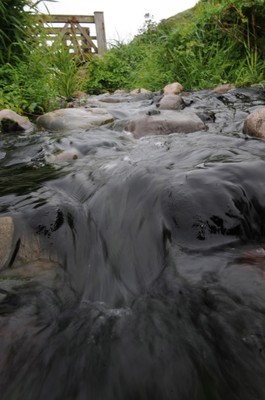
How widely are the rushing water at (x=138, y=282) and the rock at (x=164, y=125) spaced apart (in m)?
0.89

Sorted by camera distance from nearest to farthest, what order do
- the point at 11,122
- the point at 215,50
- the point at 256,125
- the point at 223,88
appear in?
1. the point at 256,125
2. the point at 11,122
3. the point at 223,88
4. the point at 215,50

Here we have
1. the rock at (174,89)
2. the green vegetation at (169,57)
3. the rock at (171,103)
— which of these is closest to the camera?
the green vegetation at (169,57)

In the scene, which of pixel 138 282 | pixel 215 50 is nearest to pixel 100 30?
pixel 215 50

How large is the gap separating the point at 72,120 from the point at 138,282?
2.78 meters

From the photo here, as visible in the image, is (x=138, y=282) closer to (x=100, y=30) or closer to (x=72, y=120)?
(x=72, y=120)

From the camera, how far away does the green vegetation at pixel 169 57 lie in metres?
4.05

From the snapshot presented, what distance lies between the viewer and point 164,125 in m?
2.97

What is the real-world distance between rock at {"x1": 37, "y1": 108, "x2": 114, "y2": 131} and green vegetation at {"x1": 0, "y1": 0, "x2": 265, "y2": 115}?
550 millimetres

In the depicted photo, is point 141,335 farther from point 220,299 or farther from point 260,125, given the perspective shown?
point 260,125

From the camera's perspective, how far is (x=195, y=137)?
2.62 m

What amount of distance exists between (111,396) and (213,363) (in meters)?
0.29

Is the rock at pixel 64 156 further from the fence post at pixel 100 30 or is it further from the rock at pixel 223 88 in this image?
the fence post at pixel 100 30

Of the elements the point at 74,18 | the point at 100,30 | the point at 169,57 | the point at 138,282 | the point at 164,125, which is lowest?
the point at 138,282

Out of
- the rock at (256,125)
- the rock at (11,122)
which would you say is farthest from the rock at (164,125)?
the rock at (11,122)
